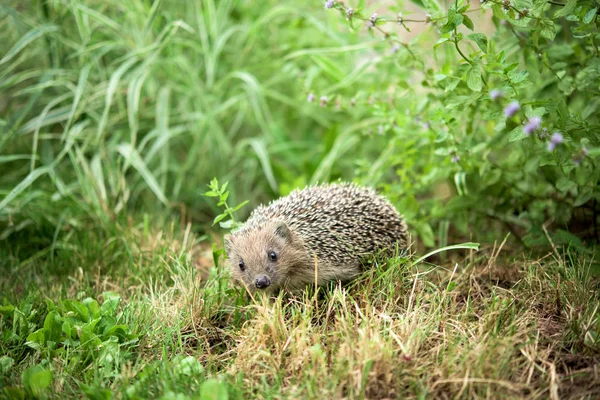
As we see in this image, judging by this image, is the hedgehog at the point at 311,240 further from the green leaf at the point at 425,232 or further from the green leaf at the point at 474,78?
the green leaf at the point at 474,78

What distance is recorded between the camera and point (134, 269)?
4254mm

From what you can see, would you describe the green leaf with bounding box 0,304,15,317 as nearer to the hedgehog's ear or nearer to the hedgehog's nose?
the hedgehog's nose

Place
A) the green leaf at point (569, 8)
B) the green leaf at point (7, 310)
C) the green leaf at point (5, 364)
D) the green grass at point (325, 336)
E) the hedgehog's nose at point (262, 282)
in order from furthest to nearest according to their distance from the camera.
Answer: the hedgehog's nose at point (262, 282) < the green leaf at point (7, 310) < the green leaf at point (569, 8) < the green leaf at point (5, 364) < the green grass at point (325, 336)

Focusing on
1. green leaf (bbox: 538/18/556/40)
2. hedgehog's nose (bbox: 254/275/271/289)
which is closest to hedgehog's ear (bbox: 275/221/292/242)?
hedgehog's nose (bbox: 254/275/271/289)

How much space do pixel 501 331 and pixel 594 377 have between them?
47 centimetres

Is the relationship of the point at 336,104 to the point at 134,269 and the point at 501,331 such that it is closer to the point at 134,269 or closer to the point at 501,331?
the point at 134,269

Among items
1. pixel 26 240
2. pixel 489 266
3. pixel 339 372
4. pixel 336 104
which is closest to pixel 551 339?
pixel 489 266

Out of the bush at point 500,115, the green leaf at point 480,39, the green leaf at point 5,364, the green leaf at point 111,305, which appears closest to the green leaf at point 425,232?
the bush at point 500,115

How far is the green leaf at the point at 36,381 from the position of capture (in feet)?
9.11

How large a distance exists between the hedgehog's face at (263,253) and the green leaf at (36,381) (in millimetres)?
1323

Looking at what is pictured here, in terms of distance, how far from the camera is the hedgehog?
12.6 feet

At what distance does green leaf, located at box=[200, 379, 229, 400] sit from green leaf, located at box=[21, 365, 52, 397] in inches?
32.0

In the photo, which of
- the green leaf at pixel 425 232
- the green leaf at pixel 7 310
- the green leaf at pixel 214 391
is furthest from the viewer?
the green leaf at pixel 425 232

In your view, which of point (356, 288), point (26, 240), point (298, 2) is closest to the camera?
point (356, 288)
